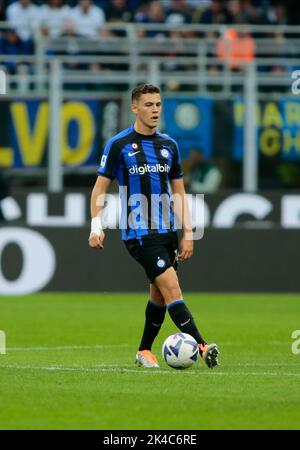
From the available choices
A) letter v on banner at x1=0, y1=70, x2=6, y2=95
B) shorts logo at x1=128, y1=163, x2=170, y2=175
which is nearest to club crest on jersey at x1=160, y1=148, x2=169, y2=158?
shorts logo at x1=128, y1=163, x2=170, y2=175

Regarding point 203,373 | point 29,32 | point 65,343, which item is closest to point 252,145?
point 29,32

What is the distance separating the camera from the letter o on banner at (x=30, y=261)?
19.9m

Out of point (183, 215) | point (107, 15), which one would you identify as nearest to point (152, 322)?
point (183, 215)

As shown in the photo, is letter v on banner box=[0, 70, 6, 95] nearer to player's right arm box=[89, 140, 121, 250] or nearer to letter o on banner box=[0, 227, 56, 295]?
letter o on banner box=[0, 227, 56, 295]

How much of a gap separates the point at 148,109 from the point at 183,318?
174 centimetres

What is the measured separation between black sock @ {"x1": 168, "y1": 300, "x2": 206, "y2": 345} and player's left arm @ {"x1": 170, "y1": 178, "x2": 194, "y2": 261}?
45cm

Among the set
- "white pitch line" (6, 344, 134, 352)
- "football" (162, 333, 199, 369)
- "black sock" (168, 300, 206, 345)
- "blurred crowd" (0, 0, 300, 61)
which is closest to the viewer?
"football" (162, 333, 199, 369)

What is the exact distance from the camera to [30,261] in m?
20.0

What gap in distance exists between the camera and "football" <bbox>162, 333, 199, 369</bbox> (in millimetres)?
10094

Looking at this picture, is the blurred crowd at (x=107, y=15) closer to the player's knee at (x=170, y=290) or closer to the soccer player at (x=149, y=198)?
the soccer player at (x=149, y=198)

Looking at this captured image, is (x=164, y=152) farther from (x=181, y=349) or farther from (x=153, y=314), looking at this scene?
(x=181, y=349)

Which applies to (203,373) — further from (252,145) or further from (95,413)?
(252,145)

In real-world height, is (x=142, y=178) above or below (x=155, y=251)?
above

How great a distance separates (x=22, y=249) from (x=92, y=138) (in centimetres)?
448
